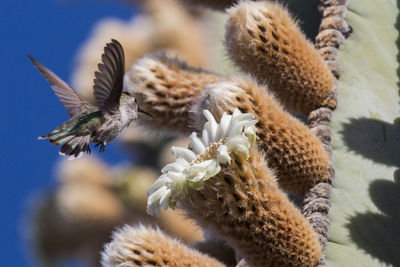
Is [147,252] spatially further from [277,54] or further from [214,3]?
[214,3]

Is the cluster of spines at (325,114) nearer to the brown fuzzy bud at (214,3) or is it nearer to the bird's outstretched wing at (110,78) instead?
the brown fuzzy bud at (214,3)

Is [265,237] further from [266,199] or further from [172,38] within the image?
[172,38]

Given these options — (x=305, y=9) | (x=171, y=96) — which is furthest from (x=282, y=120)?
(x=305, y=9)

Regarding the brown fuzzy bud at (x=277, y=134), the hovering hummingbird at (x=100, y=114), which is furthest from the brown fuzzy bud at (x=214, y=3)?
the brown fuzzy bud at (x=277, y=134)

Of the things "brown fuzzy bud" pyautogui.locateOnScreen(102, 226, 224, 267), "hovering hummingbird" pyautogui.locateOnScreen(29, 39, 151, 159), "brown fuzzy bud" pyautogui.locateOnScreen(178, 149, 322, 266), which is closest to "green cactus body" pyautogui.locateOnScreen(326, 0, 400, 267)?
"brown fuzzy bud" pyautogui.locateOnScreen(178, 149, 322, 266)

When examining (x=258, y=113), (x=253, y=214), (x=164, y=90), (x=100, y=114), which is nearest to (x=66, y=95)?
(x=100, y=114)

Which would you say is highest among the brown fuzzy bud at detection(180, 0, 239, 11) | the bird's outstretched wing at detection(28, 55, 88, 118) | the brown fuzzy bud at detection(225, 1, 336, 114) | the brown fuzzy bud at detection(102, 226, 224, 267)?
the brown fuzzy bud at detection(180, 0, 239, 11)

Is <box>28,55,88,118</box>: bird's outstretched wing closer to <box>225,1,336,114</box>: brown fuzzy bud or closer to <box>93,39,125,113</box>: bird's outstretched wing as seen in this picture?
<box>93,39,125,113</box>: bird's outstretched wing
